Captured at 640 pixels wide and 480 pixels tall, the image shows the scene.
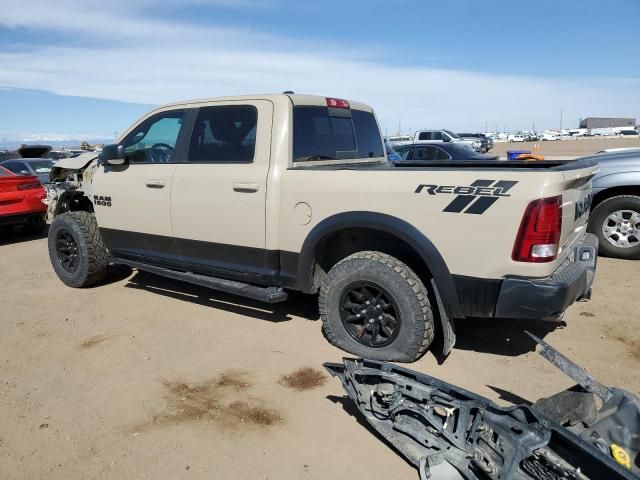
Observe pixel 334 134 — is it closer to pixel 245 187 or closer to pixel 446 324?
pixel 245 187

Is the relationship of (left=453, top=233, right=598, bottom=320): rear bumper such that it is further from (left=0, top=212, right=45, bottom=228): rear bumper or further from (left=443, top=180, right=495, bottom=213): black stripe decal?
(left=0, top=212, right=45, bottom=228): rear bumper

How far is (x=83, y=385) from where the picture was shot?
3.49 meters

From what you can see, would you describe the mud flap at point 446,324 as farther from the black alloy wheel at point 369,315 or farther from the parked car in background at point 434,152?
the parked car in background at point 434,152

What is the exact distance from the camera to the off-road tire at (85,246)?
17.7 ft

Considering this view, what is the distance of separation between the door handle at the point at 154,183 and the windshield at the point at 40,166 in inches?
348

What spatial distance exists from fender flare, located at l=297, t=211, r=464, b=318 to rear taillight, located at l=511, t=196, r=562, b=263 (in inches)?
18.4

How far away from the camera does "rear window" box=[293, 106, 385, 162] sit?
412cm

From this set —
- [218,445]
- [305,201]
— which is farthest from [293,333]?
[218,445]

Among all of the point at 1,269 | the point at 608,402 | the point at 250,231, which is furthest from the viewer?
the point at 1,269

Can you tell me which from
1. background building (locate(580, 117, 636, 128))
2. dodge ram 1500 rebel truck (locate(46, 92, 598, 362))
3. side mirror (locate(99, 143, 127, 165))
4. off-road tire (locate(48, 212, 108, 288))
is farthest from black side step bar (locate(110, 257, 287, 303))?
background building (locate(580, 117, 636, 128))

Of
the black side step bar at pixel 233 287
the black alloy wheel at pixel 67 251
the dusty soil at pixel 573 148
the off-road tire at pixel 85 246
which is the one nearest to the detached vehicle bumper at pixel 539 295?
the black side step bar at pixel 233 287

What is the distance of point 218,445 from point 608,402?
79.9 inches

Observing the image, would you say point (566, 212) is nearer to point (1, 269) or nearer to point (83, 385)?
point (83, 385)

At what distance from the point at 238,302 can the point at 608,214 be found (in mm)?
4607
